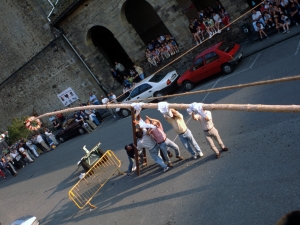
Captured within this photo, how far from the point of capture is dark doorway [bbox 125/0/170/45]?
27766 mm

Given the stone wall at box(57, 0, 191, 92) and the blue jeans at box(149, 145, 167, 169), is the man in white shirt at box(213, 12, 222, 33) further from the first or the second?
the blue jeans at box(149, 145, 167, 169)

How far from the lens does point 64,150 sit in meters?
19.9

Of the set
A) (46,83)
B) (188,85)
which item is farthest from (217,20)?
(46,83)

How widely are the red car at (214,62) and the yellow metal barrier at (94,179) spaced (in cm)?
709

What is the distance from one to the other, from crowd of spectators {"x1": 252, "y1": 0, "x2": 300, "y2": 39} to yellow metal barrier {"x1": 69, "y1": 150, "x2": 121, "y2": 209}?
11.2 metres

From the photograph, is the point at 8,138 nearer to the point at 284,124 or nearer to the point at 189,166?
the point at 189,166

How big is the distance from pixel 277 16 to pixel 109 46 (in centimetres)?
1490

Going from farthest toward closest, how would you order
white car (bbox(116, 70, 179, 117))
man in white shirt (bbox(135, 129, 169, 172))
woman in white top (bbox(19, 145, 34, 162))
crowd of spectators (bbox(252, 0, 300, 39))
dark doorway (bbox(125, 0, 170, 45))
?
dark doorway (bbox(125, 0, 170, 45))
woman in white top (bbox(19, 145, 34, 162))
white car (bbox(116, 70, 179, 117))
crowd of spectators (bbox(252, 0, 300, 39))
man in white shirt (bbox(135, 129, 169, 172))

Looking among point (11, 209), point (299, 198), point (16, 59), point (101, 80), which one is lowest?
point (299, 198)

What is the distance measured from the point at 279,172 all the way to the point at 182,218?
248 cm

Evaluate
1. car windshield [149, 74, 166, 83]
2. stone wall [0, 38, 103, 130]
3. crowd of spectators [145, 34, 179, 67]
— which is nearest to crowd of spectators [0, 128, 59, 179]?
stone wall [0, 38, 103, 130]

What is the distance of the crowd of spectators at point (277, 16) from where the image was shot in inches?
641

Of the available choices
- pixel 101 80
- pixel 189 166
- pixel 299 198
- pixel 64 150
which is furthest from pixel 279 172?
pixel 101 80

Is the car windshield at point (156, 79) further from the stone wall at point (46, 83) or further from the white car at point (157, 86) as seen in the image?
the stone wall at point (46, 83)
